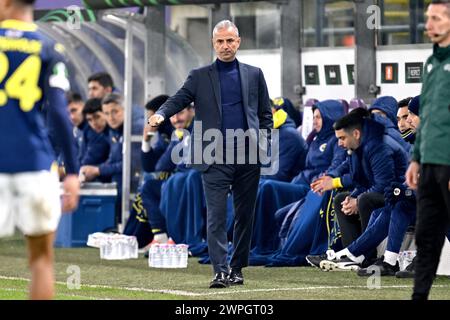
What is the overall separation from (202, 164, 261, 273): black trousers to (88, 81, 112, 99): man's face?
21.6 feet

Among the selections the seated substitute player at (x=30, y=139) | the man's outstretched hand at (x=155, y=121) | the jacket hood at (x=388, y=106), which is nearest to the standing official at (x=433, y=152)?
the seated substitute player at (x=30, y=139)

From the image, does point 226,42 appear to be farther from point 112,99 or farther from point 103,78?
point 103,78

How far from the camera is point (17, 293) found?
10805 millimetres

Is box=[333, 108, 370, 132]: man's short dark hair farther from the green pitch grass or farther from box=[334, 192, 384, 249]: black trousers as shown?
the green pitch grass

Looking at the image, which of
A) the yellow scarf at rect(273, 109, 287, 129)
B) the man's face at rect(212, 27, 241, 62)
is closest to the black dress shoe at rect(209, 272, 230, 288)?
the man's face at rect(212, 27, 241, 62)

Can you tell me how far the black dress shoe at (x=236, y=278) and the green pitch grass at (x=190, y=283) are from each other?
0.40ft

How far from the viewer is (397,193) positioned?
12.7m

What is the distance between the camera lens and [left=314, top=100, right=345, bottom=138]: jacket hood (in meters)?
14.5

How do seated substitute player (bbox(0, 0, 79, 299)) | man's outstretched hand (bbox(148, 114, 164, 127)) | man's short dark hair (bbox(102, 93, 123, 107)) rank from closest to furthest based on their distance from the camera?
seated substitute player (bbox(0, 0, 79, 299)), man's outstretched hand (bbox(148, 114, 164, 127)), man's short dark hair (bbox(102, 93, 123, 107))

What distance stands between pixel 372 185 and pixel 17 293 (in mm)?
3840

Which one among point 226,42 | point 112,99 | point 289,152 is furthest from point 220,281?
point 112,99

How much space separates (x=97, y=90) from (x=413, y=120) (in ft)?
22.0

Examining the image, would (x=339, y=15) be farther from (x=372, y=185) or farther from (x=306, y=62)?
(x=372, y=185)
